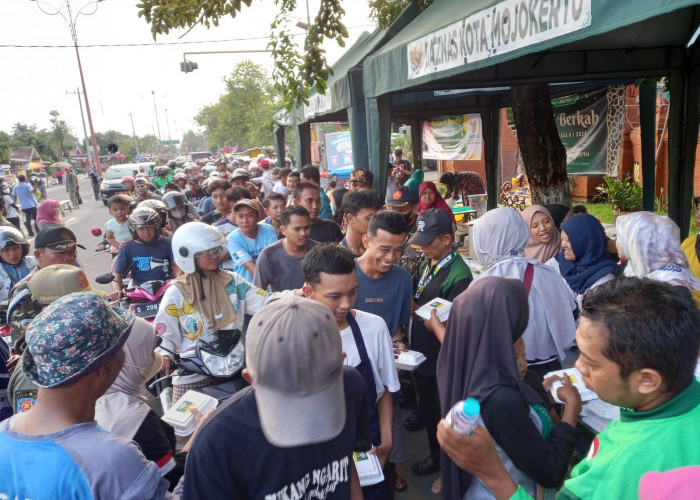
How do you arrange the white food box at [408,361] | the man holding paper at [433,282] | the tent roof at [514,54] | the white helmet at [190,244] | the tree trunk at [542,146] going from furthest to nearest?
the tree trunk at [542,146] → the tent roof at [514,54] → the man holding paper at [433,282] → the white helmet at [190,244] → the white food box at [408,361]

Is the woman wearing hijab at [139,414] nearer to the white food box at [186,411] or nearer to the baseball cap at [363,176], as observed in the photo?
the white food box at [186,411]

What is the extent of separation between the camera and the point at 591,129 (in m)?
8.15

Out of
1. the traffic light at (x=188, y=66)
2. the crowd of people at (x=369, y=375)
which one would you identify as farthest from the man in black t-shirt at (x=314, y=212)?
the traffic light at (x=188, y=66)

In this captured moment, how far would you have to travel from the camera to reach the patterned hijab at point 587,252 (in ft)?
12.3

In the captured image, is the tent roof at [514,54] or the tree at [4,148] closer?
the tent roof at [514,54]

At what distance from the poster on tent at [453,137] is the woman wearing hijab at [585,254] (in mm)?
7286

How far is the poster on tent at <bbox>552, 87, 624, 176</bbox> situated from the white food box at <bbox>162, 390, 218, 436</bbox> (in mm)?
7768

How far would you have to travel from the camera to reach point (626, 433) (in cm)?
133

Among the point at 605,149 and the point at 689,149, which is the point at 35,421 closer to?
the point at 689,149

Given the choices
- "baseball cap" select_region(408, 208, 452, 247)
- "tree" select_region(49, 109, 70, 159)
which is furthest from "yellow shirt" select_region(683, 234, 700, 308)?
"tree" select_region(49, 109, 70, 159)

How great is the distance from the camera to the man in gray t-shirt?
391 cm

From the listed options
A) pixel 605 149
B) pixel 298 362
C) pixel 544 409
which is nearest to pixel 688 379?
pixel 544 409

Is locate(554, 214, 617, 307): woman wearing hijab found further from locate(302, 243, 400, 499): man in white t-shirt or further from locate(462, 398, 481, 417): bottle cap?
locate(462, 398, 481, 417): bottle cap

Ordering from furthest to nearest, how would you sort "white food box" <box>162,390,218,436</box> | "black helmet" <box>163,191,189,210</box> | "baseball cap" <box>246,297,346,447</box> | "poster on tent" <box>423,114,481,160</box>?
"poster on tent" <box>423,114,481,160</box> → "black helmet" <box>163,191,189,210</box> → "white food box" <box>162,390,218,436</box> → "baseball cap" <box>246,297,346,447</box>
